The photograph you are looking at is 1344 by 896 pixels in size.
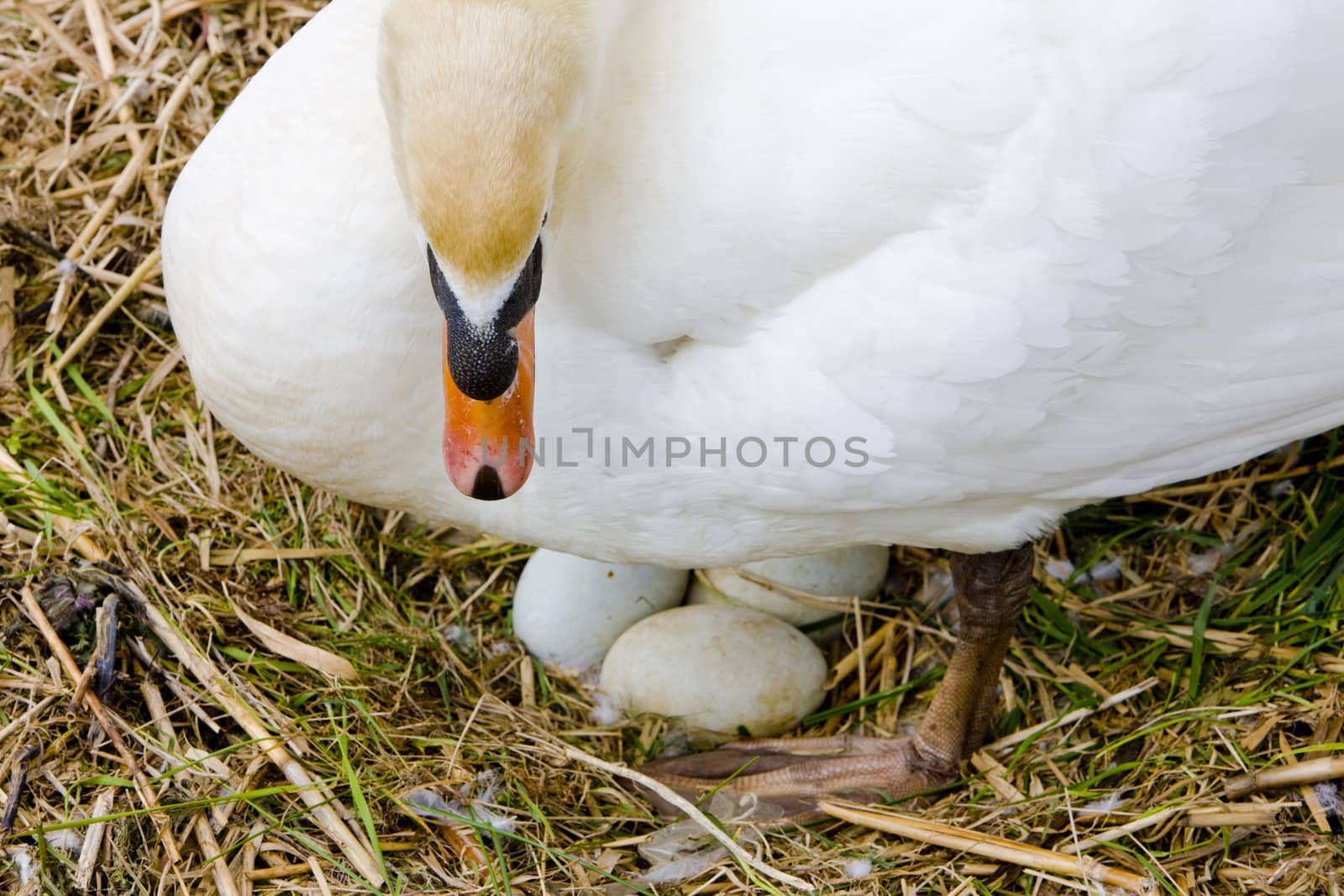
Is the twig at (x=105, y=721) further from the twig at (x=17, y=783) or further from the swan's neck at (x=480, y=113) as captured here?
the swan's neck at (x=480, y=113)

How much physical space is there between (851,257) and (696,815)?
3.44 ft

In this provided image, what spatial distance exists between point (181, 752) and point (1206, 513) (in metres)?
2.18

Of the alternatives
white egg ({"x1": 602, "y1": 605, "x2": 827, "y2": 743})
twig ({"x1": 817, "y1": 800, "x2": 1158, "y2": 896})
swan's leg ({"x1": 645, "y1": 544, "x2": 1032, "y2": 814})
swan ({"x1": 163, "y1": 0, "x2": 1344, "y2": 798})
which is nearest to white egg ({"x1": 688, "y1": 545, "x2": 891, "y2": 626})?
white egg ({"x1": 602, "y1": 605, "x2": 827, "y2": 743})

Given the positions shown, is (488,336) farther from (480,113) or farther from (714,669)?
(714,669)

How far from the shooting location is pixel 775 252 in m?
1.86

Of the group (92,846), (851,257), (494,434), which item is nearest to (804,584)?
(851,257)

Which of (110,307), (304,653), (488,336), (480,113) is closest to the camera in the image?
(480,113)

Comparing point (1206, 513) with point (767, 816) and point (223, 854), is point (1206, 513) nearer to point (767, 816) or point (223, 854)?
point (767, 816)

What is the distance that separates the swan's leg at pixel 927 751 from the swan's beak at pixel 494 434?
111 centimetres

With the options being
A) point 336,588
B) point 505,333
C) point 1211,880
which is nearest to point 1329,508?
point 1211,880

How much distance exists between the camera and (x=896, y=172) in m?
1.81

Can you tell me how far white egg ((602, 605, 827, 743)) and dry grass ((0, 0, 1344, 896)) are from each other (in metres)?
0.10

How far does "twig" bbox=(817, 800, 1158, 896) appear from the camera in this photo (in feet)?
7.18

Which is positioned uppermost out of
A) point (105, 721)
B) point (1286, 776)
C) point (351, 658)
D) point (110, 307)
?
point (110, 307)
